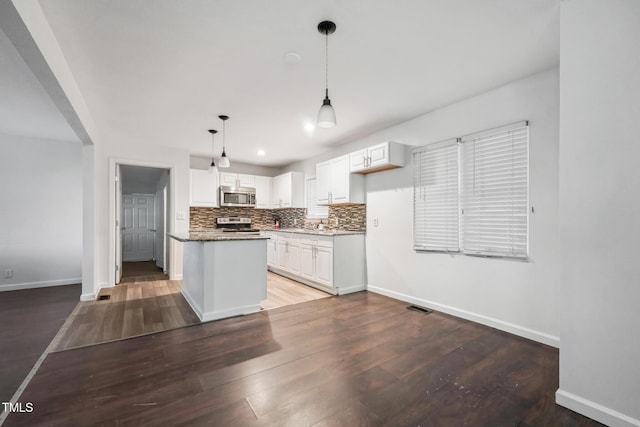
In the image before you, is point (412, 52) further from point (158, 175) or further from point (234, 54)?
point (158, 175)

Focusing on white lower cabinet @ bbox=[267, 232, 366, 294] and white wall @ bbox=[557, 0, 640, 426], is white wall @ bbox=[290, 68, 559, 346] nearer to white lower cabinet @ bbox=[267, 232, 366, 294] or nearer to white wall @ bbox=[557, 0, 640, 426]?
white lower cabinet @ bbox=[267, 232, 366, 294]

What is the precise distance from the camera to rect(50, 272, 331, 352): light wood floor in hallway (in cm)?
273

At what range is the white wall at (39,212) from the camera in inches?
173

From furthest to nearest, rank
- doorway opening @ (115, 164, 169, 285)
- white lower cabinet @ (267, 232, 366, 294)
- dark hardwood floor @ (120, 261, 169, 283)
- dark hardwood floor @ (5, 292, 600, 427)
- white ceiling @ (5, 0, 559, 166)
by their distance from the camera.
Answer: doorway opening @ (115, 164, 169, 285), dark hardwood floor @ (120, 261, 169, 283), white lower cabinet @ (267, 232, 366, 294), white ceiling @ (5, 0, 559, 166), dark hardwood floor @ (5, 292, 600, 427)

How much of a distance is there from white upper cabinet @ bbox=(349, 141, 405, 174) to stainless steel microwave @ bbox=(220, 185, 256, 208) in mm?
2929

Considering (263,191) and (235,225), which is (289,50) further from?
(235,225)

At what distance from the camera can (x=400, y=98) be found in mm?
3176

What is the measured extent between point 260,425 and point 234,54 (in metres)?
2.59

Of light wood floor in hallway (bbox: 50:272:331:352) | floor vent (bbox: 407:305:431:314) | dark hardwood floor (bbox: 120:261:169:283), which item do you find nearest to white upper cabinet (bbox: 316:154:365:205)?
light wood floor in hallway (bbox: 50:272:331:352)

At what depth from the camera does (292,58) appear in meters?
2.35

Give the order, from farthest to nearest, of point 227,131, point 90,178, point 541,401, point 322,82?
point 227,131, point 90,178, point 322,82, point 541,401

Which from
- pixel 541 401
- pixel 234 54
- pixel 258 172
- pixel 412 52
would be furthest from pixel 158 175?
pixel 541 401

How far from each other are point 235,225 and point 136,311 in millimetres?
3224

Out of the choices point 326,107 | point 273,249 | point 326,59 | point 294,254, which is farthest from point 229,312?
point 326,59
